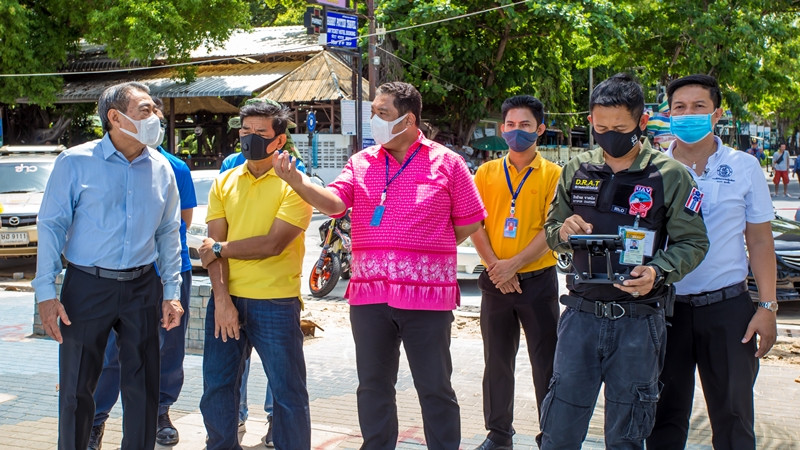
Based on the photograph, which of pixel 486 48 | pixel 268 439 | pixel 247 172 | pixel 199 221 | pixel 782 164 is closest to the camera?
pixel 247 172

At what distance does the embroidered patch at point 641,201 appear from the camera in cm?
337

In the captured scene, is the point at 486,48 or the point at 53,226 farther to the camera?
the point at 486,48

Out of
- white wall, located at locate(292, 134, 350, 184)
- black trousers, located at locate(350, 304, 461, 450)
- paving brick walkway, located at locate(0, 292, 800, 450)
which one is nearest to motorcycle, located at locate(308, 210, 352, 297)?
paving brick walkway, located at locate(0, 292, 800, 450)

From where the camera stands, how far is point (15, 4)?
23.0m

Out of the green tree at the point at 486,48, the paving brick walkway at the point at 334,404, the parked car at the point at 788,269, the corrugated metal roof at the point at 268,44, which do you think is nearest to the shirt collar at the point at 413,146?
the paving brick walkway at the point at 334,404

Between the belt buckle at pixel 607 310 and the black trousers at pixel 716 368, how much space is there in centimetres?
50

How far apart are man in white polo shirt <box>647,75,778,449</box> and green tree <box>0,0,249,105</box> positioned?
21.6m

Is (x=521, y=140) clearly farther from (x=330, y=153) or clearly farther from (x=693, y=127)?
(x=330, y=153)

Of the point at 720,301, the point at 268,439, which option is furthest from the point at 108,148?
the point at 720,301

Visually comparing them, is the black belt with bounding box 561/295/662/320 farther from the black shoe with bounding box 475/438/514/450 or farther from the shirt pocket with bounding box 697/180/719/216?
the black shoe with bounding box 475/438/514/450

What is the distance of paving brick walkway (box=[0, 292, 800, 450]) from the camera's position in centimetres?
488

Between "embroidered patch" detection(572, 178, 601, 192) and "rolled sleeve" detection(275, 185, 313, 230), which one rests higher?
"embroidered patch" detection(572, 178, 601, 192)

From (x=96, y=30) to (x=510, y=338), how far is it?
22254 millimetres

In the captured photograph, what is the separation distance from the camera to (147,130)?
3977mm
